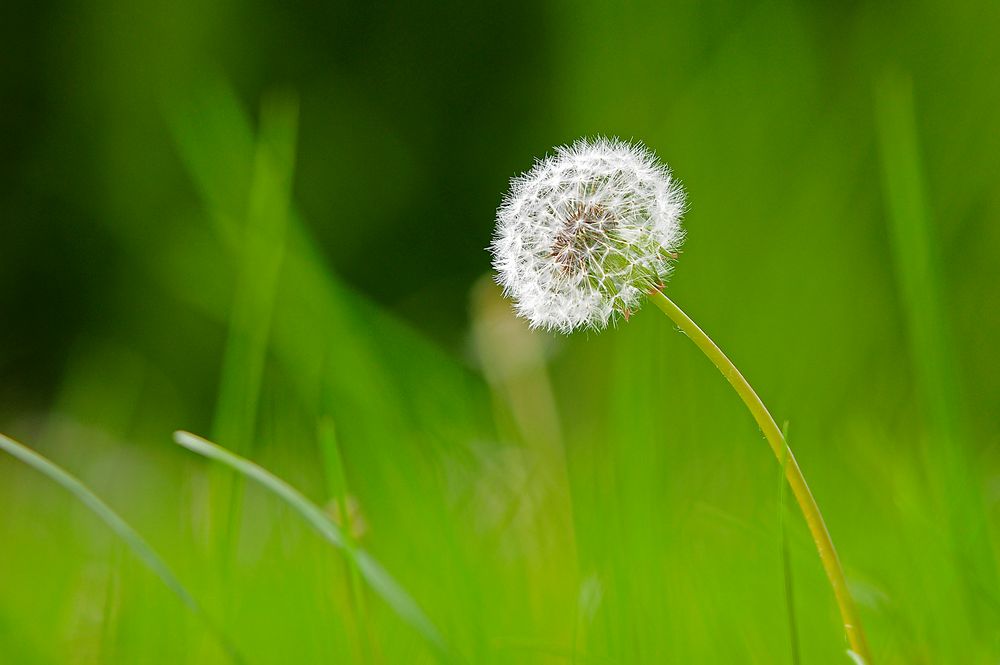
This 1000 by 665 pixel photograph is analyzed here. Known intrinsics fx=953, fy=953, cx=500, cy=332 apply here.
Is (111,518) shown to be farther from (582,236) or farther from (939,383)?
(939,383)

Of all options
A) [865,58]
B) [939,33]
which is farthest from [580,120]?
[939,33]

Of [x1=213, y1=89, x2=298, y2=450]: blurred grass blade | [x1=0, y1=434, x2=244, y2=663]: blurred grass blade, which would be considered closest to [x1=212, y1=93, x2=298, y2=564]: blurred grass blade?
[x1=213, y1=89, x2=298, y2=450]: blurred grass blade

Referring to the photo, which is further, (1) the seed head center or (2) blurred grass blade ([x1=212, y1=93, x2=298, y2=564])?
(2) blurred grass blade ([x1=212, y1=93, x2=298, y2=564])

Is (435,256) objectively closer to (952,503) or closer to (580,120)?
(580,120)

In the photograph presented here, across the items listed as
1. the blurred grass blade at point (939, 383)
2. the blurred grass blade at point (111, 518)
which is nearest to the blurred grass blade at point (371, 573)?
the blurred grass blade at point (111, 518)

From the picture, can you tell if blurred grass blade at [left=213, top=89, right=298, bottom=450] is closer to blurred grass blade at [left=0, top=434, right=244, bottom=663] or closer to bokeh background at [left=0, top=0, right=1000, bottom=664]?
bokeh background at [left=0, top=0, right=1000, bottom=664]

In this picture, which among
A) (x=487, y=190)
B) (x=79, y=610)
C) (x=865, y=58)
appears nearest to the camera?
(x=79, y=610)

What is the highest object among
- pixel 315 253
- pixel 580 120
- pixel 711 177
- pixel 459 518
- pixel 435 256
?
pixel 435 256

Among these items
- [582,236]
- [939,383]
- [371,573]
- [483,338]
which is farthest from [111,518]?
[483,338]
